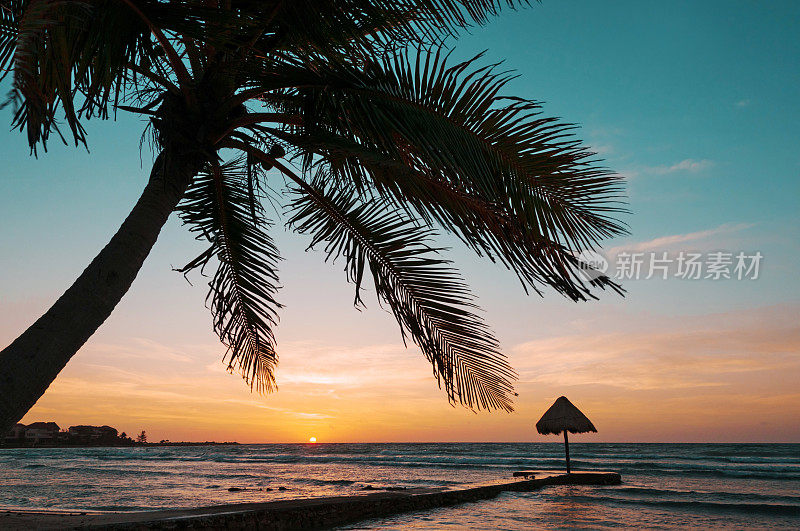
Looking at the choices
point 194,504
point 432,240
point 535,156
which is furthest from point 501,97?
point 194,504

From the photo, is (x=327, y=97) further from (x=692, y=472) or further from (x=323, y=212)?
(x=692, y=472)

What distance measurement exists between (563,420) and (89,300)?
1937 cm

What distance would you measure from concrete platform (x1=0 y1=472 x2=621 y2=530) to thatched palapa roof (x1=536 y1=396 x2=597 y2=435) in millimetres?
6919

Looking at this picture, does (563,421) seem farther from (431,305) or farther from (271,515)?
(431,305)

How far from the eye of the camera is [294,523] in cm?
823

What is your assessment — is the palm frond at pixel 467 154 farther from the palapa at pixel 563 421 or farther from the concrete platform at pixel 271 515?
the palapa at pixel 563 421

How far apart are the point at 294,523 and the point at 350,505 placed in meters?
→ 1.41

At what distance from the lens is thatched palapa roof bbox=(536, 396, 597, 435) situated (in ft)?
64.5

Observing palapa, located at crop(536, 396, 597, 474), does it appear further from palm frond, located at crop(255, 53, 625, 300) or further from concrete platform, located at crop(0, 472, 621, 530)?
palm frond, located at crop(255, 53, 625, 300)

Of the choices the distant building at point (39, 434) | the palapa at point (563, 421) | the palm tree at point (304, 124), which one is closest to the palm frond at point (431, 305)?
the palm tree at point (304, 124)

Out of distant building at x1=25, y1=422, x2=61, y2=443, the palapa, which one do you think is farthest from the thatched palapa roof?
distant building at x1=25, y1=422, x2=61, y2=443

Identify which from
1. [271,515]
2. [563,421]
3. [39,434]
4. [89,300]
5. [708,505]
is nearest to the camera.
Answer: [89,300]

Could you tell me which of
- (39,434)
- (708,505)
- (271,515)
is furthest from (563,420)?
(39,434)

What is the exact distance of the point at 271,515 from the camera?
25.7ft
